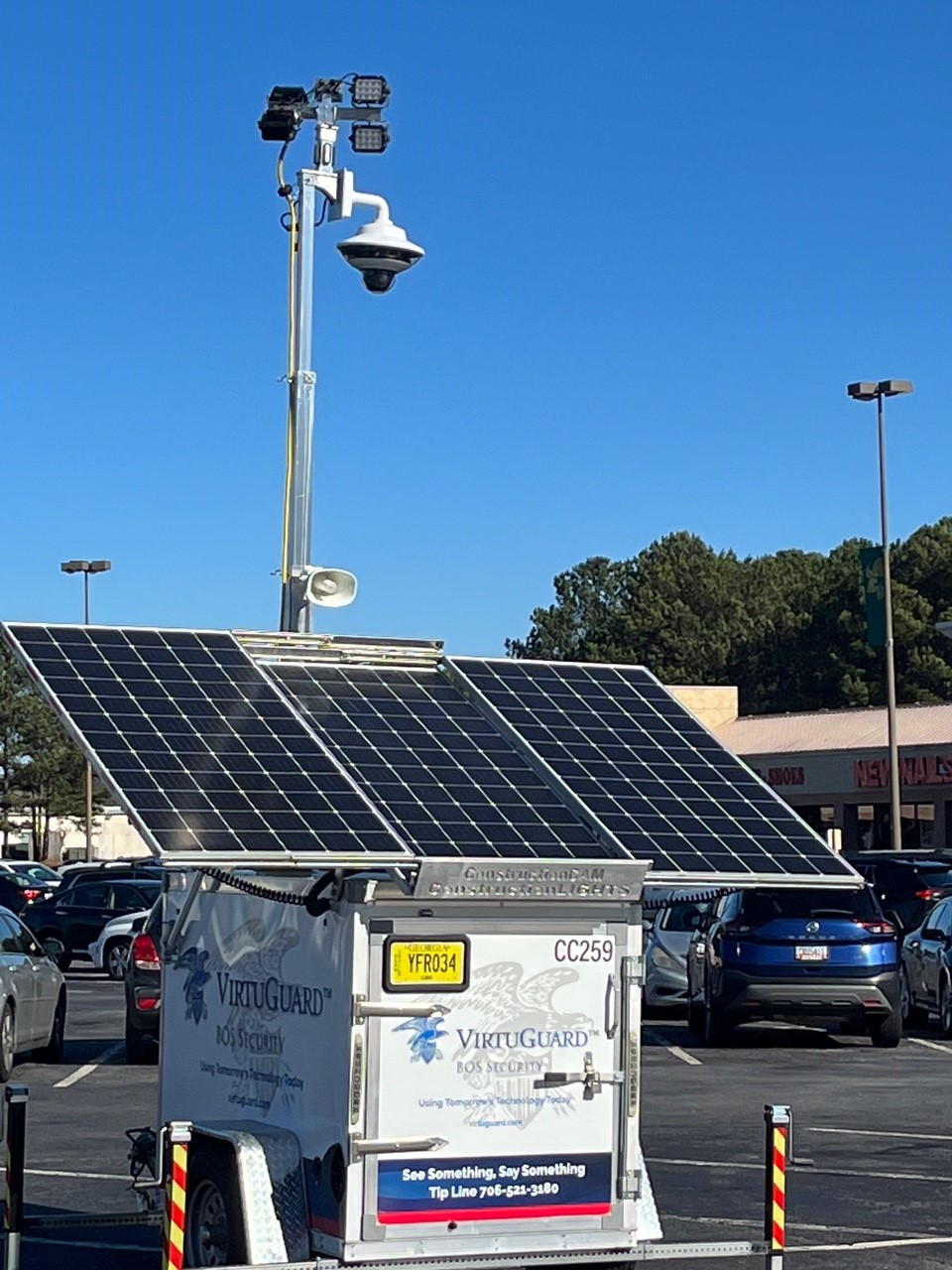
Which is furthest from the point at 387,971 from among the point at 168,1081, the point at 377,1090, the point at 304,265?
the point at 304,265

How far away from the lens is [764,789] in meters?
9.53

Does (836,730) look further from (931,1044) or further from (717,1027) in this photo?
(717,1027)

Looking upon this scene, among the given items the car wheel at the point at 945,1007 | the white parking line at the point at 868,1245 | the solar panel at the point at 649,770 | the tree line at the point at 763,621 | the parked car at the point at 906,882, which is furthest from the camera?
the tree line at the point at 763,621

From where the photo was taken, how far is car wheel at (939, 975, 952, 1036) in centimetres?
2188

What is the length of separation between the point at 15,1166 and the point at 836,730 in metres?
56.7

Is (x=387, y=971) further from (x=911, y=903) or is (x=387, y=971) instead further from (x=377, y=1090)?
(x=911, y=903)

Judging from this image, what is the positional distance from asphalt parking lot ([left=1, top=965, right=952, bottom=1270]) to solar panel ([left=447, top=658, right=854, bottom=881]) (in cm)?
209

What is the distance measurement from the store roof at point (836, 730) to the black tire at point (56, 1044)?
39.7 meters

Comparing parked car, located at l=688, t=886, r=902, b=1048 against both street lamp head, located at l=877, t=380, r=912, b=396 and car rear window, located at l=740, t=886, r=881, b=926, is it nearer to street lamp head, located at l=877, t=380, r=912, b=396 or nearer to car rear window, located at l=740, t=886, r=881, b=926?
car rear window, located at l=740, t=886, r=881, b=926

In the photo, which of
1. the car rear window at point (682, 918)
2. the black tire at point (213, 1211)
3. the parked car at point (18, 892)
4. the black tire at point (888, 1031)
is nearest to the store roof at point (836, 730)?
the parked car at point (18, 892)

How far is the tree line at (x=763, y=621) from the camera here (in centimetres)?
9488

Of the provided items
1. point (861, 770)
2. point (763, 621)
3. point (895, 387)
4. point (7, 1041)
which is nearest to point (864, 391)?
point (895, 387)

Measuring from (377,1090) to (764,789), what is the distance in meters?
2.48

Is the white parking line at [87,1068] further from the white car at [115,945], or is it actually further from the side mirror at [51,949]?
the white car at [115,945]
